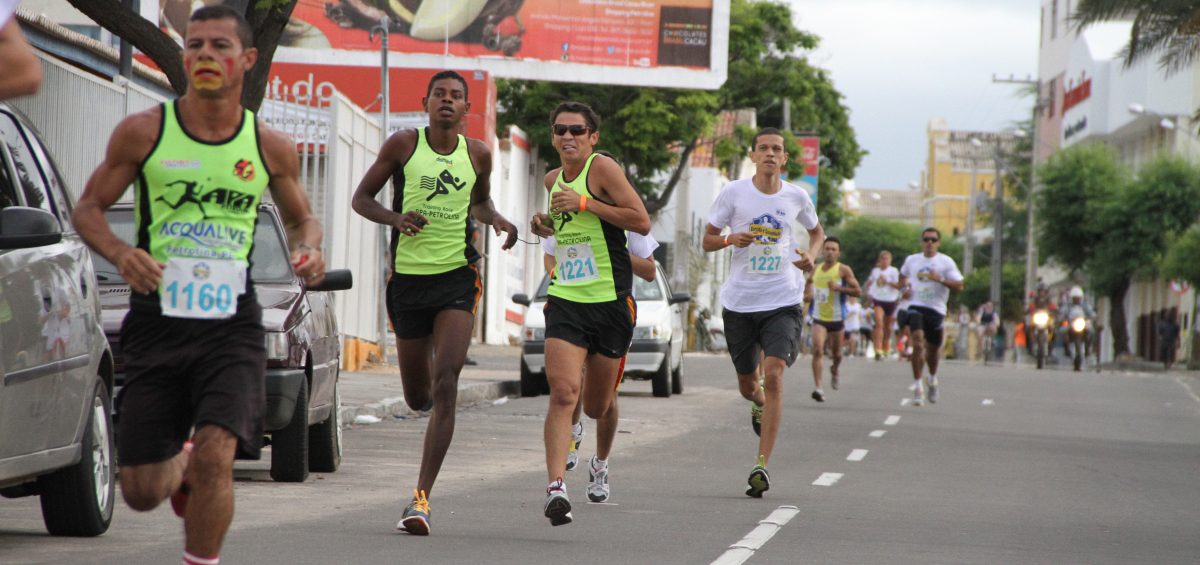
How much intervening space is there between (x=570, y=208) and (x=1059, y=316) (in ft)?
132

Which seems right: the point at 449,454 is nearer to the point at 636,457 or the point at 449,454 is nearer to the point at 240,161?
the point at 636,457

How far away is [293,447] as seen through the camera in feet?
36.2

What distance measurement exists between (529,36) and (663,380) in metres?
14.6

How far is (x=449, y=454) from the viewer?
13922 millimetres

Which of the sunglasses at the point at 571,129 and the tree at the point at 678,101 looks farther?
the tree at the point at 678,101

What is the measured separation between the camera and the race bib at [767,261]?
12109 millimetres

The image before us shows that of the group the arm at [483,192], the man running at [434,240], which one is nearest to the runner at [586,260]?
the arm at [483,192]

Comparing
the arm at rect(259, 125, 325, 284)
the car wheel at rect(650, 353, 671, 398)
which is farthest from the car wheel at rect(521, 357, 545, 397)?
the arm at rect(259, 125, 325, 284)

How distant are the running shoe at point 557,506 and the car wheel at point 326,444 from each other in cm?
339

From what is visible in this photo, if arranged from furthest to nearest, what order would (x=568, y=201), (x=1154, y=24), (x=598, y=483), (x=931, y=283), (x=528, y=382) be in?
(x=1154, y=24), (x=528, y=382), (x=931, y=283), (x=598, y=483), (x=568, y=201)

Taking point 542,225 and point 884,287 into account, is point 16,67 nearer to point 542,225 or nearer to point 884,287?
point 542,225

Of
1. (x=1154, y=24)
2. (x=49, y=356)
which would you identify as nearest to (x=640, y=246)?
(x=49, y=356)

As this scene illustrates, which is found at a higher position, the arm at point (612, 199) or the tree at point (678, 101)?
the tree at point (678, 101)

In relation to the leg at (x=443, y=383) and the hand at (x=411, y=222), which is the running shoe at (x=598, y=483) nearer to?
the leg at (x=443, y=383)
